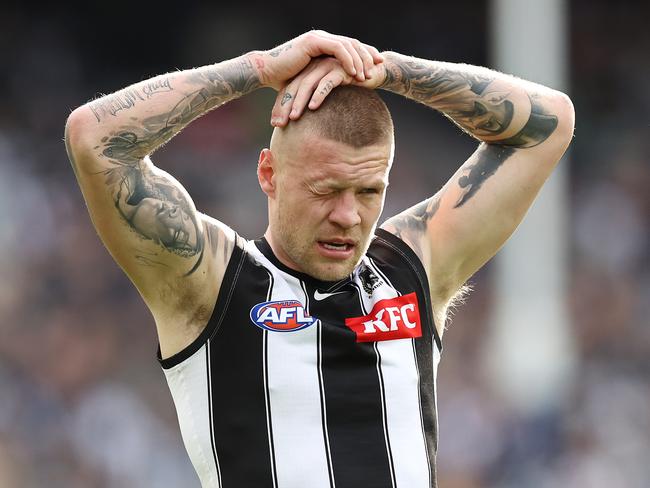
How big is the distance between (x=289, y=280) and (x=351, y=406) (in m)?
0.45

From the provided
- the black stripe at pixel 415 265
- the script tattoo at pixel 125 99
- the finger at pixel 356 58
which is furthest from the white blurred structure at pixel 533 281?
the script tattoo at pixel 125 99

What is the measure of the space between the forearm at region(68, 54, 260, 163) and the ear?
0.24 metres

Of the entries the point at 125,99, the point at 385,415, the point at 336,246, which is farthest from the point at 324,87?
the point at 385,415

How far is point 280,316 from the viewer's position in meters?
3.45

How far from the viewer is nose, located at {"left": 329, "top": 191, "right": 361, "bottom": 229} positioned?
3.39 meters

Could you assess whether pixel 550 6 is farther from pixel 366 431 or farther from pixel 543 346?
pixel 366 431

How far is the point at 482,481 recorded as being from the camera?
9.21 metres

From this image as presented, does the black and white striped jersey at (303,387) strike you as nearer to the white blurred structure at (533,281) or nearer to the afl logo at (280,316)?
the afl logo at (280,316)

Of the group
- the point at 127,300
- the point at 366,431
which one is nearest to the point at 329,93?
the point at 366,431

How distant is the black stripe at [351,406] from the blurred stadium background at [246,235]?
5.76 m

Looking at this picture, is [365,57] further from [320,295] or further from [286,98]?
[320,295]

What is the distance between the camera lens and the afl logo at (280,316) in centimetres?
343

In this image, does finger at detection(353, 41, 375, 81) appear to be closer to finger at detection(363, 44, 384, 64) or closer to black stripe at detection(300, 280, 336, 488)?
finger at detection(363, 44, 384, 64)

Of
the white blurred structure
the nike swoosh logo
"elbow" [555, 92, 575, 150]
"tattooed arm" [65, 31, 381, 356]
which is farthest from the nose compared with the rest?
the white blurred structure
